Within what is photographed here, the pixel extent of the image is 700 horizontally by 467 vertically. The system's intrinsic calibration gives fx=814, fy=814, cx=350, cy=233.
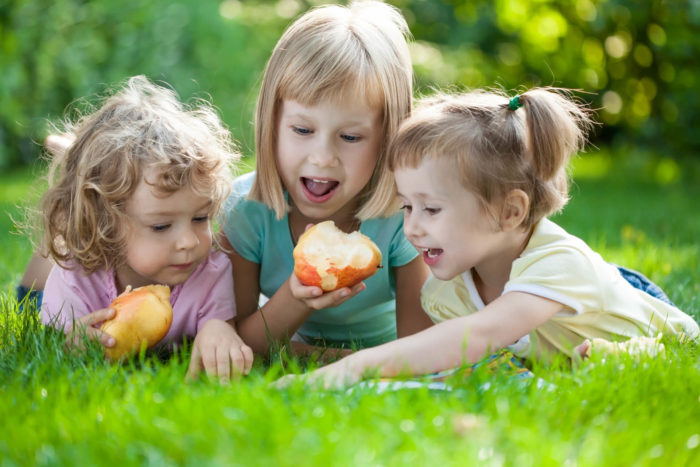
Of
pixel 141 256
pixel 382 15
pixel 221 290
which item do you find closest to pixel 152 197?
pixel 141 256

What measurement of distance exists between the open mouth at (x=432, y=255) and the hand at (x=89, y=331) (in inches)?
41.2

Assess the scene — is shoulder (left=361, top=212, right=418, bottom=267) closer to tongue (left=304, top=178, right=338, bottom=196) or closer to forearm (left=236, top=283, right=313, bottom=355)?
tongue (left=304, top=178, right=338, bottom=196)

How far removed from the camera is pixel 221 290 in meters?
3.01

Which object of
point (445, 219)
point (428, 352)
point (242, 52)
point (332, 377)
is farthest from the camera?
point (242, 52)

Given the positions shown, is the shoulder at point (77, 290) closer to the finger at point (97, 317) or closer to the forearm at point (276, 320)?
the finger at point (97, 317)

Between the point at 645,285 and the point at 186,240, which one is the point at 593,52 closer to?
the point at 645,285

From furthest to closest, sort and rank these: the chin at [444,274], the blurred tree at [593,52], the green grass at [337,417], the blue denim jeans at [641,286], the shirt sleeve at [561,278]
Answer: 1. the blurred tree at [593,52]
2. the blue denim jeans at [641,286]
3. the chin at [444,274]
4. the shirt sleeve at [561,278]
5. the green grass at [337,417]

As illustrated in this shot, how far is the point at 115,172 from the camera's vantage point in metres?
2.81

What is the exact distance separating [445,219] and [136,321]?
105cm

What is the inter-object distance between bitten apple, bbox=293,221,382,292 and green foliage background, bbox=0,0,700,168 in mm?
5379

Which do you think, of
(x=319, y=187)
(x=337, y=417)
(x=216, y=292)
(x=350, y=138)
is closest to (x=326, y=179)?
(x=319, y=187)

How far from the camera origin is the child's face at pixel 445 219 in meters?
2.61

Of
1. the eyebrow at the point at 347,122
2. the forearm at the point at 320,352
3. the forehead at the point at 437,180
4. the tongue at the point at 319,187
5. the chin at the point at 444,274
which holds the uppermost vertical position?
the eyebrow at the point at 347,122

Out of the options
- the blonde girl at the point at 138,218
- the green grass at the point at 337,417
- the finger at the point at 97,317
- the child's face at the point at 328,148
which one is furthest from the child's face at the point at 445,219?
the finger at the point at 97,317
